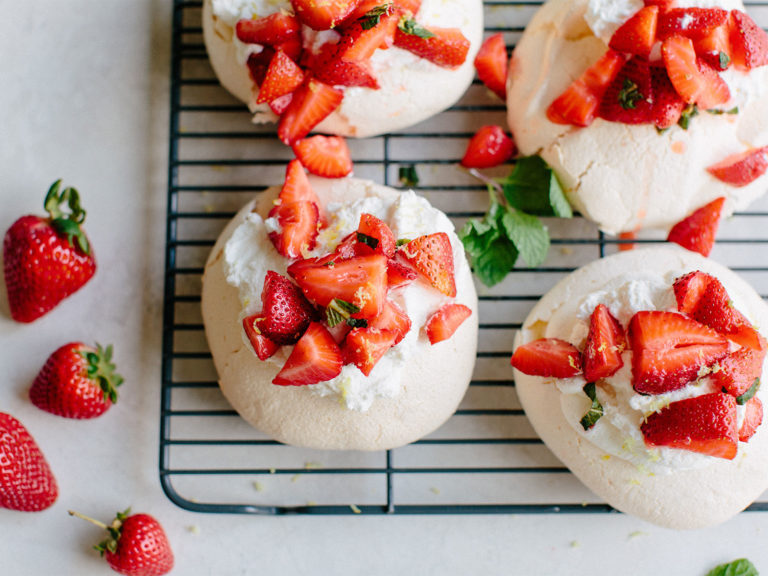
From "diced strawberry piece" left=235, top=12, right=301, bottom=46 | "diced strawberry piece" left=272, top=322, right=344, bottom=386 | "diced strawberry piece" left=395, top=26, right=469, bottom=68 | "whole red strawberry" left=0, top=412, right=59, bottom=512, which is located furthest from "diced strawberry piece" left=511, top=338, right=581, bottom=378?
"whole red strawberry" left=0, top=412, right=59, bottom=512

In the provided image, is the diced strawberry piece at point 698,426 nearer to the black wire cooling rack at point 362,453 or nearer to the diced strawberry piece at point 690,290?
the diced strawberry piece at point 690,290

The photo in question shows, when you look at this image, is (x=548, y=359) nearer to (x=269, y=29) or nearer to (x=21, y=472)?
(x=269, y=29)

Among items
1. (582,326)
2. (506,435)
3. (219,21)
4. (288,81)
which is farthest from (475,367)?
(219,21)

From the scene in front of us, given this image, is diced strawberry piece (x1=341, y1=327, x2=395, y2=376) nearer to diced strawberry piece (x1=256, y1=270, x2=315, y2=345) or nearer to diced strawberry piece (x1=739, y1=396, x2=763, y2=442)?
diced strawberry piece (x1=256, y1=270, x2=315, y2=345)

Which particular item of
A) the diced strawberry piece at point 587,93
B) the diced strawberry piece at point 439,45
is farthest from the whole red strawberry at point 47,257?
the diced strawberry piece at point 587,93

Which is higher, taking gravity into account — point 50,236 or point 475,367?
point 50,236

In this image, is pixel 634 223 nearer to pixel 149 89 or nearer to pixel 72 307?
pixel 149 89
